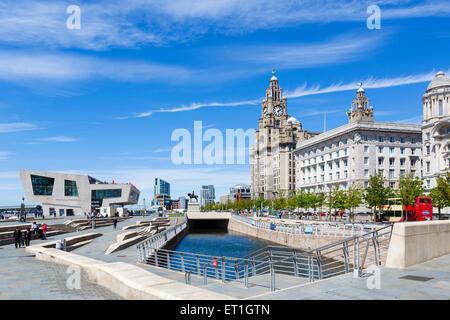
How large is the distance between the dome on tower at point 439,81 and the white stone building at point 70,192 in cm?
8120

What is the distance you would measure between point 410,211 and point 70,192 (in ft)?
289

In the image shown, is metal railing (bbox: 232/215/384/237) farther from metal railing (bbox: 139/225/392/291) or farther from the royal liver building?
the royal liver building

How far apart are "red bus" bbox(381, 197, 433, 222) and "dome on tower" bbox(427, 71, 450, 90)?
31731mm

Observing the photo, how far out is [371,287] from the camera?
10.2m

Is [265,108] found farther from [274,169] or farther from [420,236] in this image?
[420,236]

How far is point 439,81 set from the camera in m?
71.0

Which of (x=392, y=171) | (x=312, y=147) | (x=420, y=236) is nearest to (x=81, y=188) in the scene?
(x=312, y=147)

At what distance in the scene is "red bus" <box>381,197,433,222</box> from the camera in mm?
45000

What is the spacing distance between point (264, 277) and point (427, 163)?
218 ft

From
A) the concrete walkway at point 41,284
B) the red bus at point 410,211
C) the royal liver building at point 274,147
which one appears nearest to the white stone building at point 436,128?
the red bus at point 410,211

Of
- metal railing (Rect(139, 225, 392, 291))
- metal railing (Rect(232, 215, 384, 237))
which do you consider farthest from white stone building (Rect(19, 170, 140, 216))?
metal railing (Rect(139, 225, 392, 291))

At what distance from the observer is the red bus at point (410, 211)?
45.0 meters

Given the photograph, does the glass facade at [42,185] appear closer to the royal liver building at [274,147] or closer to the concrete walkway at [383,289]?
the royal liver building at [274,147]

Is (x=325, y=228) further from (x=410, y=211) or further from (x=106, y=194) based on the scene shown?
(x=106, y=194)
